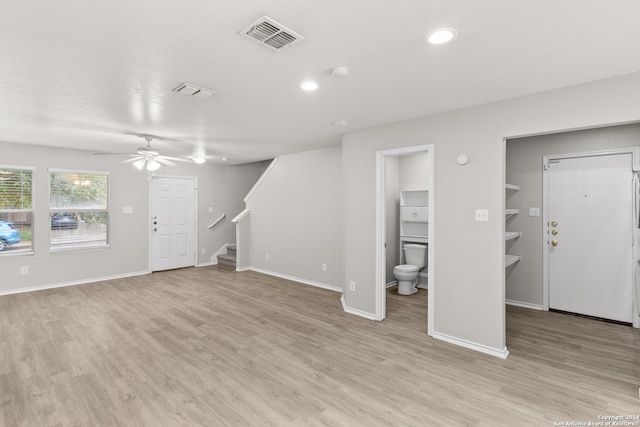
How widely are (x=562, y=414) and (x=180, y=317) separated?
12.7ft

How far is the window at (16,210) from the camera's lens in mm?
4969

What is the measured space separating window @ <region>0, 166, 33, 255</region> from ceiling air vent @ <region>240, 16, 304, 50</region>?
5456mm

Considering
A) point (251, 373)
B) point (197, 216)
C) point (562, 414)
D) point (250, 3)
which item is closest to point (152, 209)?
point (197, 216)

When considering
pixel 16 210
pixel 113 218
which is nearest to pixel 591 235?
pixel 113 218

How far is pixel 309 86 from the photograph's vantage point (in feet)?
8.55

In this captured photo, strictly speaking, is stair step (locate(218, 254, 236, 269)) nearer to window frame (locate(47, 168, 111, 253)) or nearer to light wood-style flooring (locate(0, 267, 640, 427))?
window frame (locate(47, 168, 111, 253))

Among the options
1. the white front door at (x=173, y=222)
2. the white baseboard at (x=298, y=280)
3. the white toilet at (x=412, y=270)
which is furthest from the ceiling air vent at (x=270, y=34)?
the white front door at (x=173, y=222)

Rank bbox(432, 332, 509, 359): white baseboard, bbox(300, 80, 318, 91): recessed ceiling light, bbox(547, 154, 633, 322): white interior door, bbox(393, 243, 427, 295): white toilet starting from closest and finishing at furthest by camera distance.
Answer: bbox(300, 80, 318, 91): recessed ceiling light
bbox(432, 332, 509, 359): white baseboard
bbox(547, 154, 633, 322): white interior door
bbox(393, 243, 427, 295): white toilet

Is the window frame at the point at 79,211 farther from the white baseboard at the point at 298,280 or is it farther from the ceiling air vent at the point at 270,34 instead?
the ceiling air vent at the point at 270,34

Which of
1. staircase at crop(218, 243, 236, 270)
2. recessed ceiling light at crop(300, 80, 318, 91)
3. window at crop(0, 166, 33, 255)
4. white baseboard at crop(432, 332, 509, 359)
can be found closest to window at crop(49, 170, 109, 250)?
window at crop(0, 166, 33, 255)

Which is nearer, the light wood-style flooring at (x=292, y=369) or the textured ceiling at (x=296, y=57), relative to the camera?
the textured ceiling at (x=296, y=57)

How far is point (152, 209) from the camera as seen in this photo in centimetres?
653

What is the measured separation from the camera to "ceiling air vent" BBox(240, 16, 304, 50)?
1699mm

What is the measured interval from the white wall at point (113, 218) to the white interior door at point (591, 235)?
6.41m
